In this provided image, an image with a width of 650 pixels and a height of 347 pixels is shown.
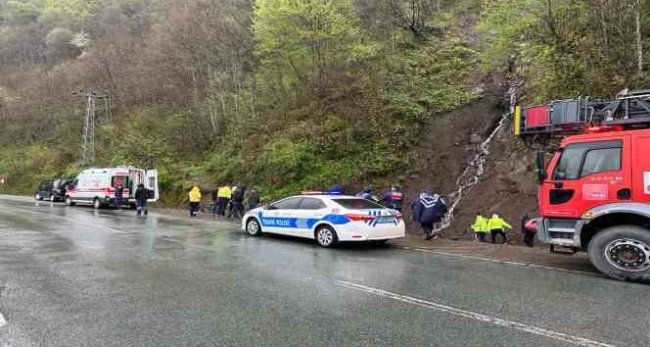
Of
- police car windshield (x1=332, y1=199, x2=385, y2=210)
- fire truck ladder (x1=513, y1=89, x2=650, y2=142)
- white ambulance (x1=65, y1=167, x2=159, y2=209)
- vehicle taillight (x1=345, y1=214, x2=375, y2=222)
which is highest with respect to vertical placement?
fire truck ladder (x1=513, y1=89, x2=650, y2=142)

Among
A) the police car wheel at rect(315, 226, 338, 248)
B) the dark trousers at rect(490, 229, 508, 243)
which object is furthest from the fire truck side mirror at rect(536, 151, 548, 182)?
the dark trousers at rect(490, 229, 508, 243)

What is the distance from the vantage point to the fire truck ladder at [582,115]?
8656 mm

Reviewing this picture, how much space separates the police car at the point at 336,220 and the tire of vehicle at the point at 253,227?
0.92 m

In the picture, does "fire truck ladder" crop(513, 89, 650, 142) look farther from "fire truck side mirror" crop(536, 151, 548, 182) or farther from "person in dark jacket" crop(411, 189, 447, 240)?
"person in dark jacket" crop(411, 189, 447, 240)

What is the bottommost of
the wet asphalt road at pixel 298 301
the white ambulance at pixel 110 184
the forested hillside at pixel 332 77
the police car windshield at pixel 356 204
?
the wet asphalt road at pixel 298 301

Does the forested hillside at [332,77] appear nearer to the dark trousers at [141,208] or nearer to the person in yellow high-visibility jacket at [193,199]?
the person in yellow high-visibility jacket at [193,199]

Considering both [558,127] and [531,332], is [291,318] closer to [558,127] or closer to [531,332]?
[531,332]

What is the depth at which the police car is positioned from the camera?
1194 centimetres

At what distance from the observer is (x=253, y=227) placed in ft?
48.1

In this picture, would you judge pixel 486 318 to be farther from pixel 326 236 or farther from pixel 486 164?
pixel 486 164

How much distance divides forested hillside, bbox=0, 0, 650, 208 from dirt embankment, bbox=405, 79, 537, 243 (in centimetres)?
66

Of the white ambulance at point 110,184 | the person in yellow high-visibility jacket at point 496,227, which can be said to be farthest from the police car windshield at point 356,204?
the white ambulance at point 110,184

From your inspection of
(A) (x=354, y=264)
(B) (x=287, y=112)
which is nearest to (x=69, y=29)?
(B) (x=287, y=112)

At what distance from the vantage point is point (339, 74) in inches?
1091
